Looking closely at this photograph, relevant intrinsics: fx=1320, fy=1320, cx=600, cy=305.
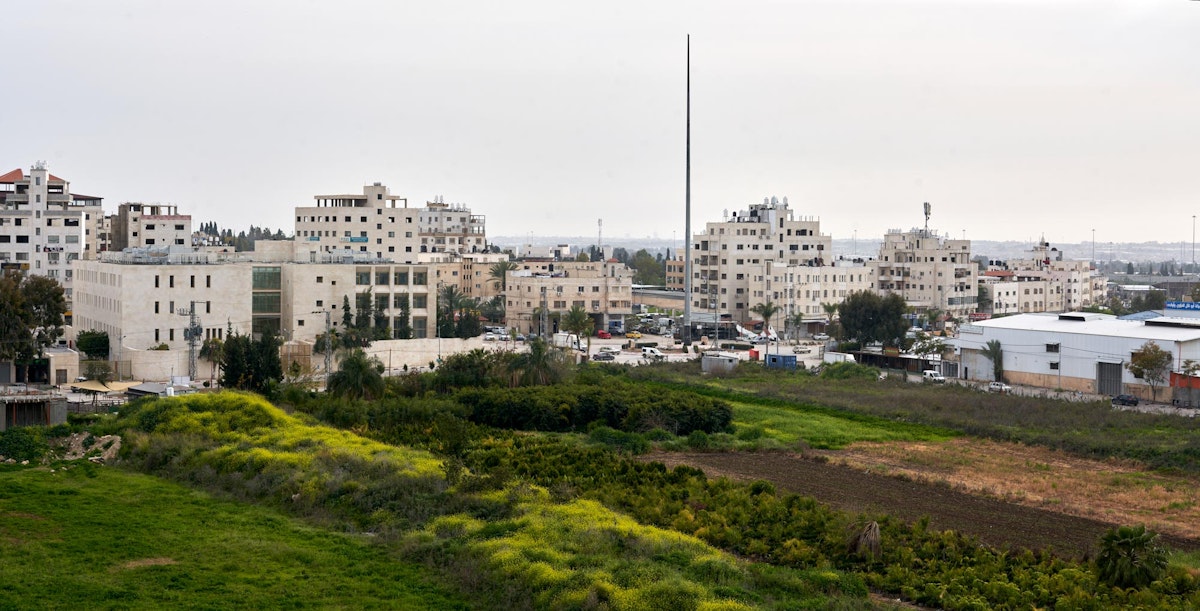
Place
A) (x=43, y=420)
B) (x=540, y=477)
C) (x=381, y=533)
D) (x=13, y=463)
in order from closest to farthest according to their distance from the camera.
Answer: (x=381, y=533)
(x=540, y=477)
(x=13, y=463)
(x=43, y=420)

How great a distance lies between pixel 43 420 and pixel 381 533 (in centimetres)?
1171

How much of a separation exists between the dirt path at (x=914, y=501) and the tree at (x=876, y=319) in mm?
25111

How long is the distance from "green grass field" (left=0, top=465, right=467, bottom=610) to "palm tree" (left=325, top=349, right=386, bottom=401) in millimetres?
9587

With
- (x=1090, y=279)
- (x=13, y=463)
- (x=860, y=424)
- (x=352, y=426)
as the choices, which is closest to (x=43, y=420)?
(x=13, y=463)

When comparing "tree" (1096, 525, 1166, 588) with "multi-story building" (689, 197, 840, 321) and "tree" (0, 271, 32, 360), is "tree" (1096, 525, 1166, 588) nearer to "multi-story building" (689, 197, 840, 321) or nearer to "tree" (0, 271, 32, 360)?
"tree" (0, 271, 32, 360)

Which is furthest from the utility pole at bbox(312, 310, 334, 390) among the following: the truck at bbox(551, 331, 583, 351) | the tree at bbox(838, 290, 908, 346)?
the tree at bbox(838, 290, 908, 346)

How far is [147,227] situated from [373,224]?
10.7 metres

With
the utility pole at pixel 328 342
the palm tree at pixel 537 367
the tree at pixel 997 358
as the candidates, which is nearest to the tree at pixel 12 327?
the utility pole at pixel 328 342

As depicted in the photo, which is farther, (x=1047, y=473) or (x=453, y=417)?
(x=453, y=417)

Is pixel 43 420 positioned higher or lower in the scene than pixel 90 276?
lower

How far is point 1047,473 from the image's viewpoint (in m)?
24.4

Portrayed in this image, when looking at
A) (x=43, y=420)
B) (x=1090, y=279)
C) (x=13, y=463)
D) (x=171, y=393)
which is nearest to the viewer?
(x=13, y=463)

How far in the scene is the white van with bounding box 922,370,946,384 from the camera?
4016 centimetres

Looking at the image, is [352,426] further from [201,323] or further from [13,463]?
[201,323]
